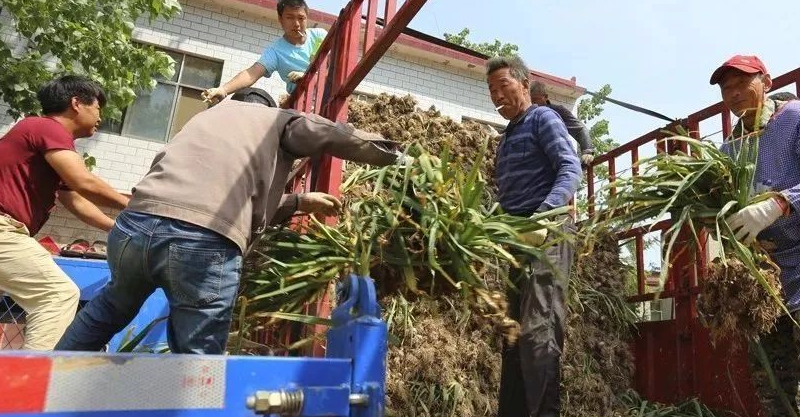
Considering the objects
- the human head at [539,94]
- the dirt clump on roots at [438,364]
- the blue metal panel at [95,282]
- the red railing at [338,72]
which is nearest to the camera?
the red railing at [338,72]

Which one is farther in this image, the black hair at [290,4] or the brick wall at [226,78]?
the brick wall at [226,78]

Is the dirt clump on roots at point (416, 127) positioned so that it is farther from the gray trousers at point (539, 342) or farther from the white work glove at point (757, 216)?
the white work glove at point (757, 216)

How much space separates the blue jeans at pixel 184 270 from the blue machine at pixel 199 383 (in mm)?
712

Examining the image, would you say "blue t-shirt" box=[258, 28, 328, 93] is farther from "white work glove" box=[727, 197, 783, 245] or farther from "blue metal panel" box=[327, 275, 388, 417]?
"blue metal panel" box=[327, 275, 388, 417]

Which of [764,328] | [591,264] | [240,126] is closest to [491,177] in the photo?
[591,264]

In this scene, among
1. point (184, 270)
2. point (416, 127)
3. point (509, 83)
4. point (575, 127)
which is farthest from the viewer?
point (575, 127)

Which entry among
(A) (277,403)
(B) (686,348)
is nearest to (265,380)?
(A) (277,403)

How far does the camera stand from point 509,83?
335cm

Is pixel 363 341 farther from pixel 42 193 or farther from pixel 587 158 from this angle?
pixel 587 158

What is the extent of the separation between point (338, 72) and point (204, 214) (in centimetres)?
138

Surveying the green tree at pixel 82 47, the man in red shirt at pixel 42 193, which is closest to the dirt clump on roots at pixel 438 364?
the man in red shirt at pixel 42 193

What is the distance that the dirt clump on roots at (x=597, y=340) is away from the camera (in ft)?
12.8

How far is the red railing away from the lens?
252cm

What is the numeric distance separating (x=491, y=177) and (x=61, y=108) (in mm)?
2891
